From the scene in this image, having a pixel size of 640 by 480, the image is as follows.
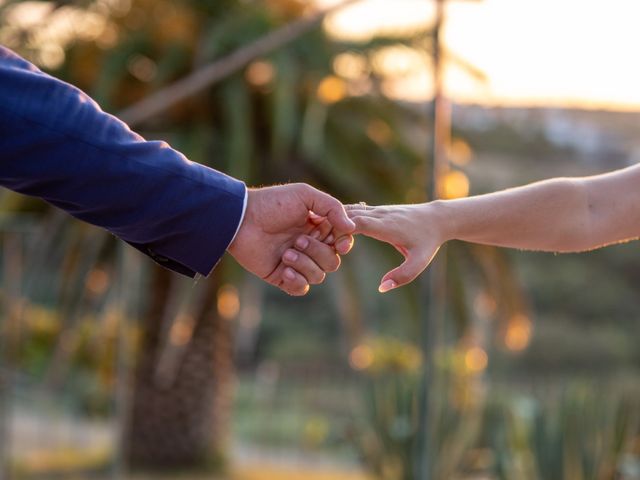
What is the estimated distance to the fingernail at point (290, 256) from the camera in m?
2.36

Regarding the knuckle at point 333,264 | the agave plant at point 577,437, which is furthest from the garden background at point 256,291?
the knuckle at point 333,264

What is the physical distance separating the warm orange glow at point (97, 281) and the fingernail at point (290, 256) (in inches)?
387

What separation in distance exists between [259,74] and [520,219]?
389 inches

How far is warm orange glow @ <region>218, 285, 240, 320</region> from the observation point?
39.3ft

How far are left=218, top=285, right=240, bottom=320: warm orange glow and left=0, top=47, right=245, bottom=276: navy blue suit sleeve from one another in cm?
972

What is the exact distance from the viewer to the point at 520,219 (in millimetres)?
2314

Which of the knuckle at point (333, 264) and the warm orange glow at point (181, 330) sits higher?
the warm orange glow at point (181, 330)

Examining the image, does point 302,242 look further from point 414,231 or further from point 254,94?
point 254,94

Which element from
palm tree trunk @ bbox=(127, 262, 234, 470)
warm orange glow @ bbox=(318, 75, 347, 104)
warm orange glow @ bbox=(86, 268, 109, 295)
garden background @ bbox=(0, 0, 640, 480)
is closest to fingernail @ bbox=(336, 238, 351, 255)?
garden background @ bbox=(0, 0, 640, 480)

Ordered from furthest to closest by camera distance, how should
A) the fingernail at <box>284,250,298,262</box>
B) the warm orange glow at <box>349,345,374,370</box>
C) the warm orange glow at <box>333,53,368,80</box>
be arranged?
1. the warm orange glow at <box>349,345,374,370</box>
2. the warm orange glow at <box>333,53,368,80</box>
3. the fingernail at <box>284,250,298,262</box>

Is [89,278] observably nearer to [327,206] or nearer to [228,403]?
[228,403]

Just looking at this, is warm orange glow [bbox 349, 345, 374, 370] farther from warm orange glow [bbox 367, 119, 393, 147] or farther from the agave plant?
the agave plant

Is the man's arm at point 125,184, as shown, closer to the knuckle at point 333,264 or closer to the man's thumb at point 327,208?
the man's thumb at point 327,208

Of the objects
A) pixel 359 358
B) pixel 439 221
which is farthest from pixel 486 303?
pixel 439 221
